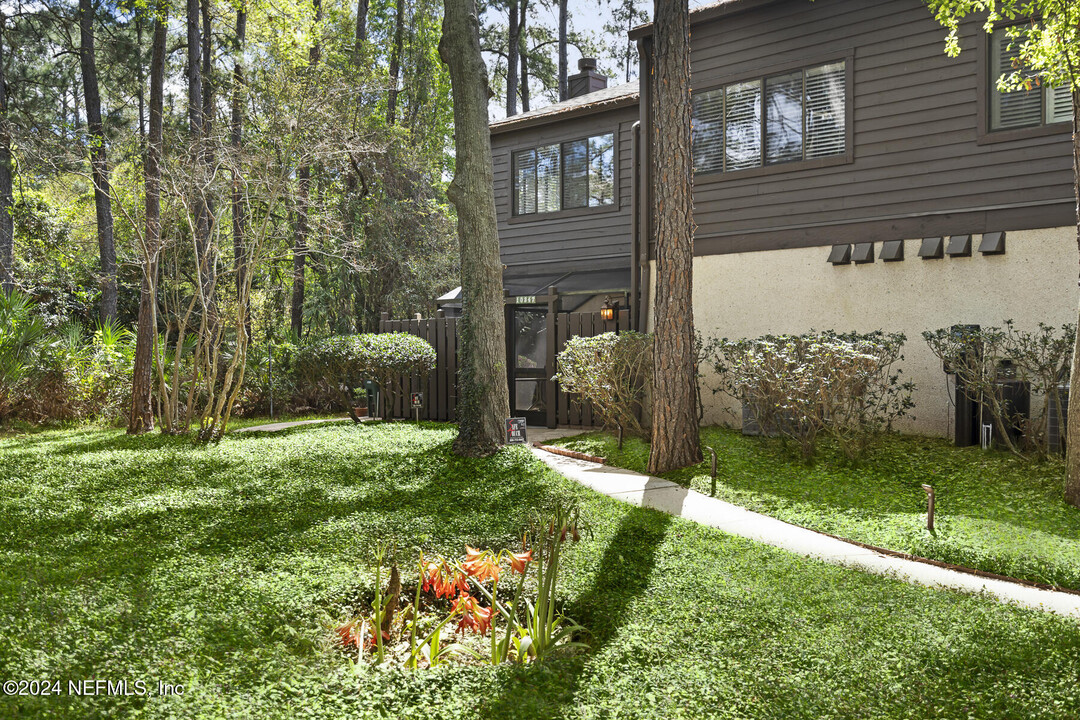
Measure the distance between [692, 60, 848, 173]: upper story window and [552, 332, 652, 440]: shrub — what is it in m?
3.56

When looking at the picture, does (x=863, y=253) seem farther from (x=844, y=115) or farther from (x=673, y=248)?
(x=673, y=248)

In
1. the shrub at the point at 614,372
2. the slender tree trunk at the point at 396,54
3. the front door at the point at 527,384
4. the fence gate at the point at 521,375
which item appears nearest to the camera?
the shrub at the point at 614,372

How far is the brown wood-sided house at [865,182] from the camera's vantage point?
349 inches

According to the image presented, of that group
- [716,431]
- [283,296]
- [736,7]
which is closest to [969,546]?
[716,431]

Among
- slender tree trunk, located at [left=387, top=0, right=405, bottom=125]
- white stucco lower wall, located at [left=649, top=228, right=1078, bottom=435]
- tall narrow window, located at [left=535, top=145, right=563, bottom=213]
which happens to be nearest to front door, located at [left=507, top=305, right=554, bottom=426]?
tall narrow window, located at [left=535, top=145, right=563, bottom=213]

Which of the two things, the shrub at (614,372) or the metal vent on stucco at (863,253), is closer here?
the shrub at (614,372)

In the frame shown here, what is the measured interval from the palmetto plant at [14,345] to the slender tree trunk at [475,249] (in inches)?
302

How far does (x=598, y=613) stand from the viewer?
389 centimetres

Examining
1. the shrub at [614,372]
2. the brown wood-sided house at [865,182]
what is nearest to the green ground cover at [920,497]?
the shrub at [614,372]

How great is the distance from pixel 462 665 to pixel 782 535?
3.14 meters

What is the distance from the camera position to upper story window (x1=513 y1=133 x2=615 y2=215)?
1428 centimetres

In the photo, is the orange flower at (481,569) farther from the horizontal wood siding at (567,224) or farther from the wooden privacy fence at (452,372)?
the horizontal wood siding at (567,224)

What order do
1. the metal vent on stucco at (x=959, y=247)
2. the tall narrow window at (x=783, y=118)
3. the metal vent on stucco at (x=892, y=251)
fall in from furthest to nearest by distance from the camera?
the tall narrow window at (x=783, y=118) < the metal vent on stucco at (x=892, y=251) < the metal vent on stucco at (x=959, y=247)

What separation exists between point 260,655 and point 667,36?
6961 millimetres
